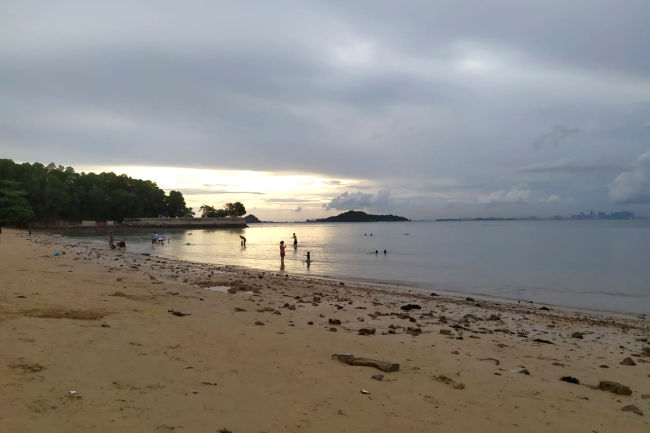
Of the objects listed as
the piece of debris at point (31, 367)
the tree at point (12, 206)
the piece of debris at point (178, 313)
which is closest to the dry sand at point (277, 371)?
the piece of debris at point (31, 367)

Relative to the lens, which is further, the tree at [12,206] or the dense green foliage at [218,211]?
the dense green foliage at [218,211]

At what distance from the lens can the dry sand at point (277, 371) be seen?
4789 mm

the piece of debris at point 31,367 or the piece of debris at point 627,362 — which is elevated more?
the piece of debris at point 31,367

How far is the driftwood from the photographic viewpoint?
7.08 metres

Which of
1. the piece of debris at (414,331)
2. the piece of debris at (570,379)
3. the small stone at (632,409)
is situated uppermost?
the small stone at (632,409)

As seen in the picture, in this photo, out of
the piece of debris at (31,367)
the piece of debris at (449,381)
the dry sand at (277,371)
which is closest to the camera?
the dry sand at (277,371)

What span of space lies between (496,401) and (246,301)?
9.75 m

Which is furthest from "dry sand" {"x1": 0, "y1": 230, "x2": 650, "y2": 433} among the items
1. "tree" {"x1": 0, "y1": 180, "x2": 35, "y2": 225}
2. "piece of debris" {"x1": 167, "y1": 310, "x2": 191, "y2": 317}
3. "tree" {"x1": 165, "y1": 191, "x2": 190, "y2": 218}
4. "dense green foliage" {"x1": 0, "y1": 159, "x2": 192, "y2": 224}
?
"tree" {"x1": 165, "y1": 191, "x2": 190, "y2": 218}

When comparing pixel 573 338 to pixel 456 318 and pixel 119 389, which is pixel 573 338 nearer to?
pixel 456 318

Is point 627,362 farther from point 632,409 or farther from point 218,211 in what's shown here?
point 218,211

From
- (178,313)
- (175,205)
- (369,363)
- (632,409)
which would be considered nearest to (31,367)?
(178,313)

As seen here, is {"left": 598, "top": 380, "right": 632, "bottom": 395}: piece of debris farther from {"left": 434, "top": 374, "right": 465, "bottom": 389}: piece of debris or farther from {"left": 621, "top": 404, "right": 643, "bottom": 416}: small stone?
{"left": 434, "top": 374, "right": 465, "bottom": 389}: piece of debris

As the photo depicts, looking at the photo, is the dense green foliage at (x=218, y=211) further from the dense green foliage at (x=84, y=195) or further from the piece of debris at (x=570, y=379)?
the piece of debris at (x=570, y=379)

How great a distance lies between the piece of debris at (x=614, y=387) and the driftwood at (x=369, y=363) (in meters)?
3.69
